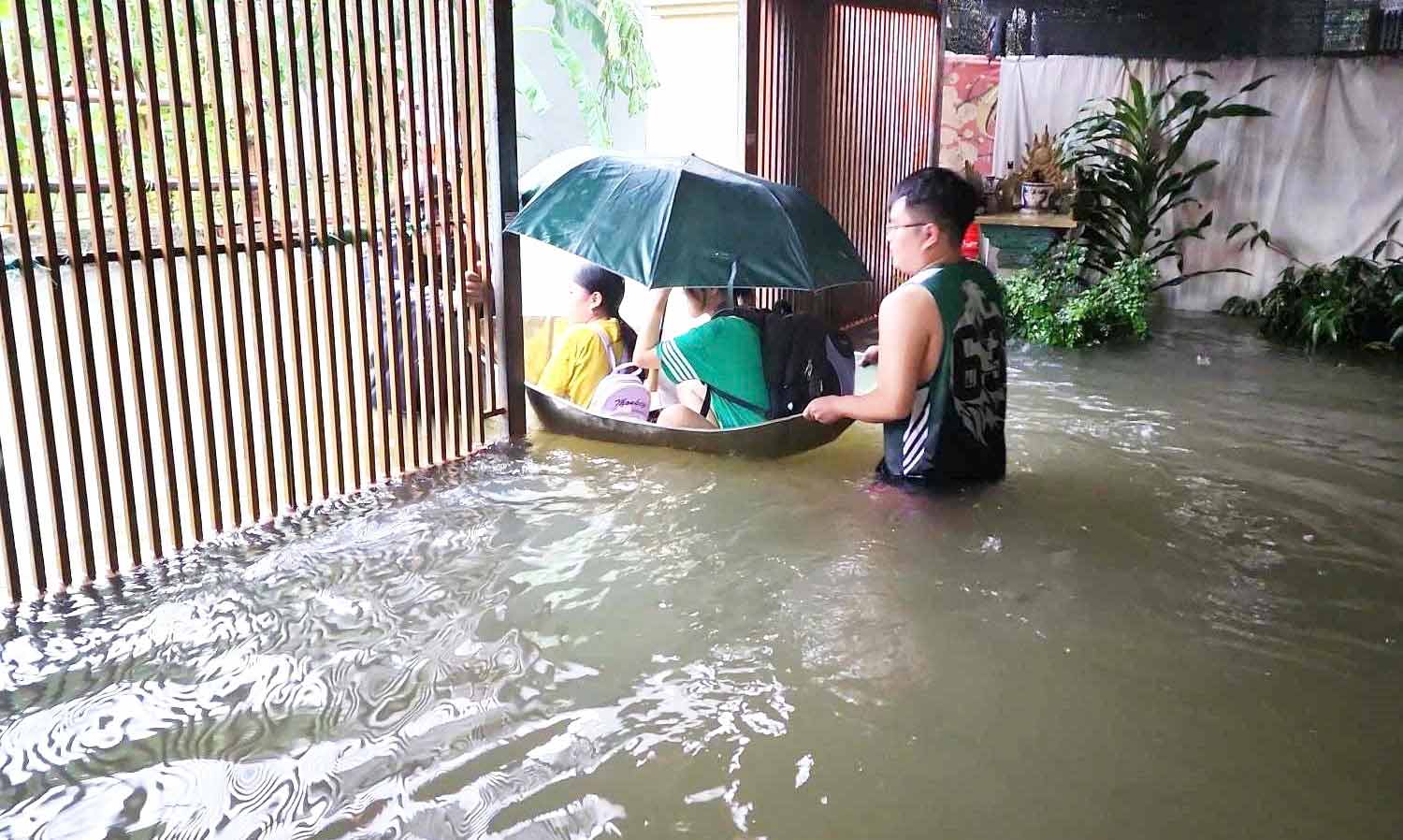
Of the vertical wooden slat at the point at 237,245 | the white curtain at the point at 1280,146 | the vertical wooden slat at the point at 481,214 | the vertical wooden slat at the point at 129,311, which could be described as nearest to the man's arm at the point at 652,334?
the vertical wooden slat at the point at 481,214

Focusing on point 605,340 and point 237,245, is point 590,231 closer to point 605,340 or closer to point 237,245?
point 605,340

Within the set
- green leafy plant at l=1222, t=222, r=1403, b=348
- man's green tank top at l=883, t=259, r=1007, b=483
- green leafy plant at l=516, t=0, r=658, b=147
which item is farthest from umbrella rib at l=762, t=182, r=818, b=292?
green leafy plant at l=516, t=0, r=658, b=147

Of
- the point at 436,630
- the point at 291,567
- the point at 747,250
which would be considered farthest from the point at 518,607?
the point at 747,250

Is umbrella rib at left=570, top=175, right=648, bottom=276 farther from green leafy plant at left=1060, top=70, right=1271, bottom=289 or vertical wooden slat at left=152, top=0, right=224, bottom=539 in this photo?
green leafy plant at left=1060, top=70, right=1271, bottom=289

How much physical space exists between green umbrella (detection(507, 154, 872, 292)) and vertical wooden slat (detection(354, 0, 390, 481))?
681 millimetres

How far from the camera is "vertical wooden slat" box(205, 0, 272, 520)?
3705 millimetres

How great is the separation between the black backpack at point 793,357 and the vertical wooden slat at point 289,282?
177 centimetres

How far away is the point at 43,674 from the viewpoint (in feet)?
10.2

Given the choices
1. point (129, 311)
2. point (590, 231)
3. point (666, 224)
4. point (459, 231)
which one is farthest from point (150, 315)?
point (666, 224)

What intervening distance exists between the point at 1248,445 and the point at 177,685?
5150 mm

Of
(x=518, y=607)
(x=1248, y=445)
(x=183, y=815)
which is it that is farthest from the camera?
(x=1248, y=445)

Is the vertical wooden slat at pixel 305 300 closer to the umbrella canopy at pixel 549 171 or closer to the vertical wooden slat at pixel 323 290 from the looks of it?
the vertical wooden slat at pixel 323 290

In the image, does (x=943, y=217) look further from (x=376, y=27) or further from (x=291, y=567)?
(x=291, y=567)

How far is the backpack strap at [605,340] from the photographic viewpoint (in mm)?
5414
